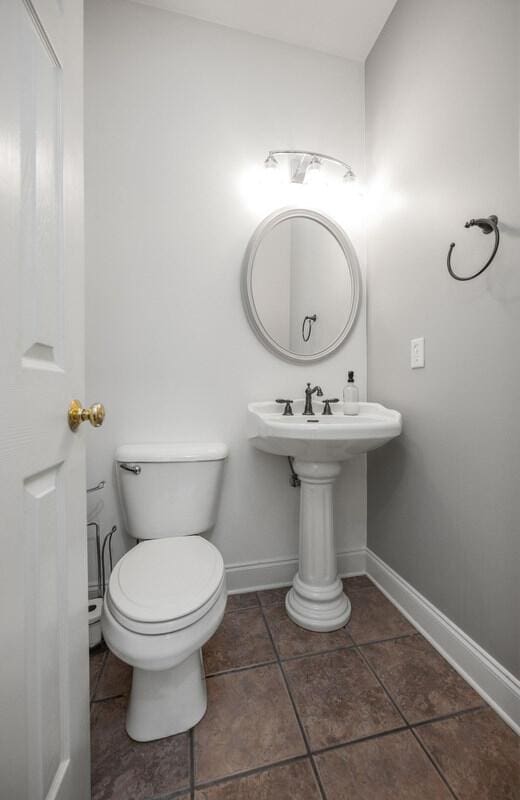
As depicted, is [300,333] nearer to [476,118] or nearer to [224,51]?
[476,118]

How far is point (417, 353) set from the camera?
1.35m

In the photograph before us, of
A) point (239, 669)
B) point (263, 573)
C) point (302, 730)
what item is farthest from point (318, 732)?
point (263, 573)

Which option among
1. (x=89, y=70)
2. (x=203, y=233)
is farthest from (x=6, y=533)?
(x=89, y=70)

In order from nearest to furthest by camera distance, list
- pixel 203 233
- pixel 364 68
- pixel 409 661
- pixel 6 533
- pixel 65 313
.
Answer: pixel 6 533 → pixel 65 313 → pixel 409 661 → pixel 203 233 → pixel 364 68

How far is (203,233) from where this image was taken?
1504mm

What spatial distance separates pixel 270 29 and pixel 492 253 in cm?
149

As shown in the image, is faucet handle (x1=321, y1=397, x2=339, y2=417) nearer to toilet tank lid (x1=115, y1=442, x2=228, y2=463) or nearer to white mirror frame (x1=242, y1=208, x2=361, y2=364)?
white mirror frame (x1=242, y1=208, x2=361, y2=364)

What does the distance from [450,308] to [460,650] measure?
1151 millimetres

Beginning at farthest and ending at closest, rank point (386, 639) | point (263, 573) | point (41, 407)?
point (263, 573)
point (386, 639)
point (41, 407)

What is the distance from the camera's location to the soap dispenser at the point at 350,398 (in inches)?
60.5

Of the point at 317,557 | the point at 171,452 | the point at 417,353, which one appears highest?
the point at 417,353

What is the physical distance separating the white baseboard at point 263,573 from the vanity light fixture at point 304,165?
1.79 m

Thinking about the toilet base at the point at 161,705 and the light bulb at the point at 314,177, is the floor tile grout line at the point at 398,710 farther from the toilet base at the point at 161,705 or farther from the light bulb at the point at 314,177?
the light bulb at the point at 314,177

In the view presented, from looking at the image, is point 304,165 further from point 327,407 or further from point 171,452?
point 171,452
